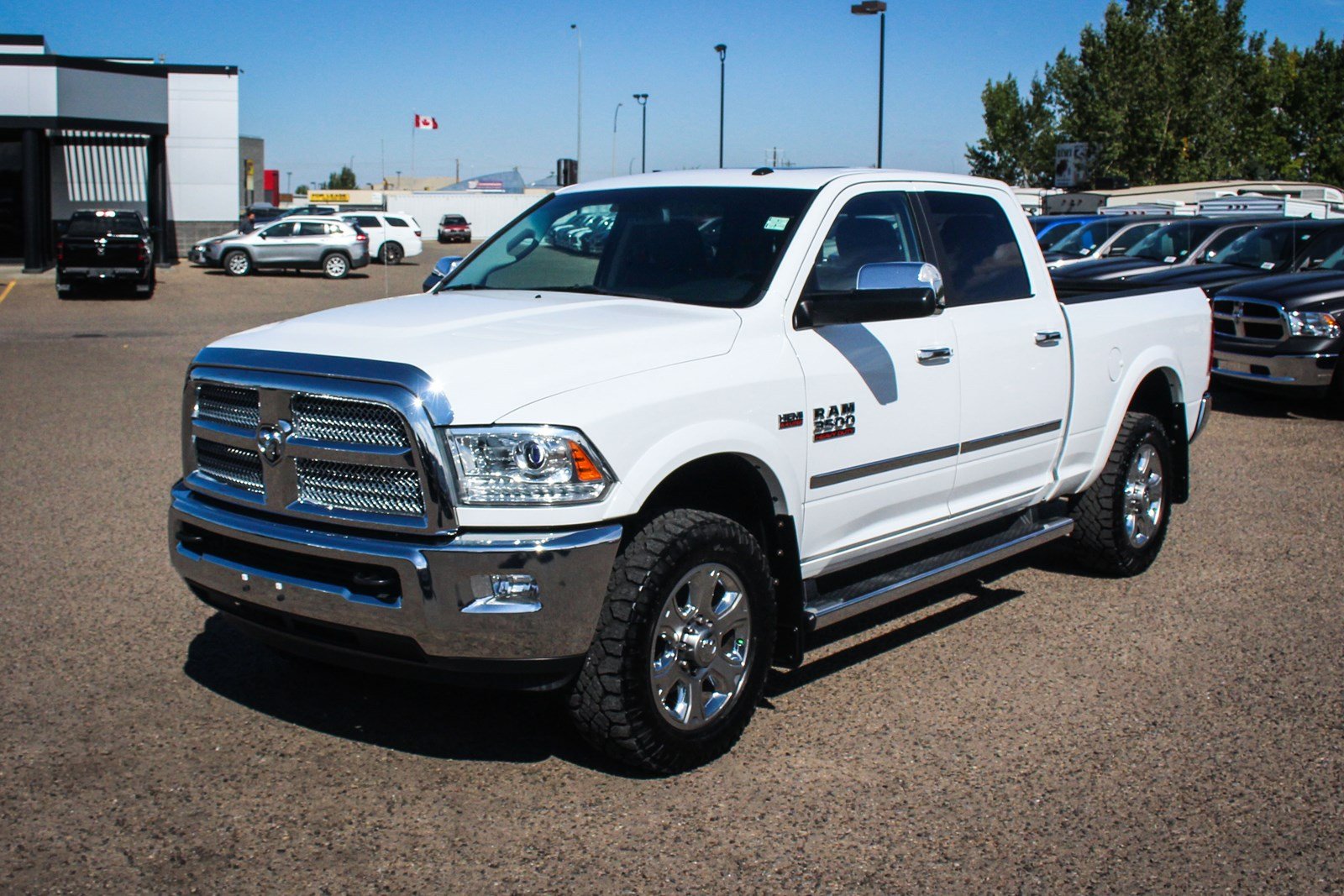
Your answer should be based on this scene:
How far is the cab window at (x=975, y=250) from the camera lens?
557cm

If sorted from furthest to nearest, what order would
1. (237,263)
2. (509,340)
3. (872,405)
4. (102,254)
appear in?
1. (237,263)
2. (102,254)
3. (872,405)
4. (509,340)

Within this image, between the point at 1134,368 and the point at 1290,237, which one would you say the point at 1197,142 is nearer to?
the point at 1290,237

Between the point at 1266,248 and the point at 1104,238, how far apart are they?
5.45 metres

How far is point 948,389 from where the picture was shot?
17.3ft

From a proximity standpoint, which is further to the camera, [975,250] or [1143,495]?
[1143,495]

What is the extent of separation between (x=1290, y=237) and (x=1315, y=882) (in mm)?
12887

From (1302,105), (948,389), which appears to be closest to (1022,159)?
(1302,105)

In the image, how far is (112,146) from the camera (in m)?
35.8

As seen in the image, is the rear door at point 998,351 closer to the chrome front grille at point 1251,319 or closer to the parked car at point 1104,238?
the chrome front grille at point 1251,319

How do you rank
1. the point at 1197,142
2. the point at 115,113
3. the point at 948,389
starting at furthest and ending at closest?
the point at 1197,142
the point at 115,113
the point at 948,389

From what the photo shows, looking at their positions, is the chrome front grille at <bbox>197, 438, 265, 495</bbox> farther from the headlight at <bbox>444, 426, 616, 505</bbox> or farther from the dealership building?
the dealership building

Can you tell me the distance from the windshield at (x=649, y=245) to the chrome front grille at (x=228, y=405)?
1440 millimetres

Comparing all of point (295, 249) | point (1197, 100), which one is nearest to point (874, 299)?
point (295, 249)

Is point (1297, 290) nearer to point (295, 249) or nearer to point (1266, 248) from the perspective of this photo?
point (1266, 248)
